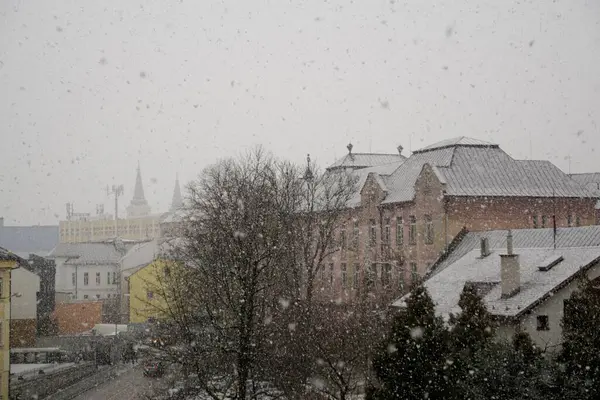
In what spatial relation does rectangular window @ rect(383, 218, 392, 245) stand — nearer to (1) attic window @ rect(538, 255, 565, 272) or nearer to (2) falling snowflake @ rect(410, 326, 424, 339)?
(1) attic window @ rect(538, 255, 565, 272)

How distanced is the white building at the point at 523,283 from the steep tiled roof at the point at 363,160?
107 feet

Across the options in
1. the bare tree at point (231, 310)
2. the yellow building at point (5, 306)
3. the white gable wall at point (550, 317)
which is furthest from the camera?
the yellow building at point (5, 306)

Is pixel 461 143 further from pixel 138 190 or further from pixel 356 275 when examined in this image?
pixel 138 190

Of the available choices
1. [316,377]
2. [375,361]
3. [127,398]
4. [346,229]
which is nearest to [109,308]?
[346,229]

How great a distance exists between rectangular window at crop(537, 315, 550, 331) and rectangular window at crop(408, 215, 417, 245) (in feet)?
76.3

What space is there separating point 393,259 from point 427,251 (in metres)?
3.06

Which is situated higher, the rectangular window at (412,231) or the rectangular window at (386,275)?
the rectangular window at (412,231)

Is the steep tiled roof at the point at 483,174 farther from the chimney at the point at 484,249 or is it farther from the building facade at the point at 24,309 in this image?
the building facade at the point at 24,309

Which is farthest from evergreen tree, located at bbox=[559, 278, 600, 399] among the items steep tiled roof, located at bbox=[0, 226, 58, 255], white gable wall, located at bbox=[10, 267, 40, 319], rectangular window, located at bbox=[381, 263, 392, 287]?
steep tiled roof, located at bbox=[0, 226, 58, 255]

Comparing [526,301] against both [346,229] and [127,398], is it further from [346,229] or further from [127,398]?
[346,229]

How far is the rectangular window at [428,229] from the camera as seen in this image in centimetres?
4675

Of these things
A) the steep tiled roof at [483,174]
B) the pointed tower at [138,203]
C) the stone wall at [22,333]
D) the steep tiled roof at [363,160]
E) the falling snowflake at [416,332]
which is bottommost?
the stone wall at [22,333]

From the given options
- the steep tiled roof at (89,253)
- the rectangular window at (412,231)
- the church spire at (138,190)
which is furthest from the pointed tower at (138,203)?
the rectangular window at (412,231)

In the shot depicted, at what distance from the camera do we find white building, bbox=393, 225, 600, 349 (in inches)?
986
